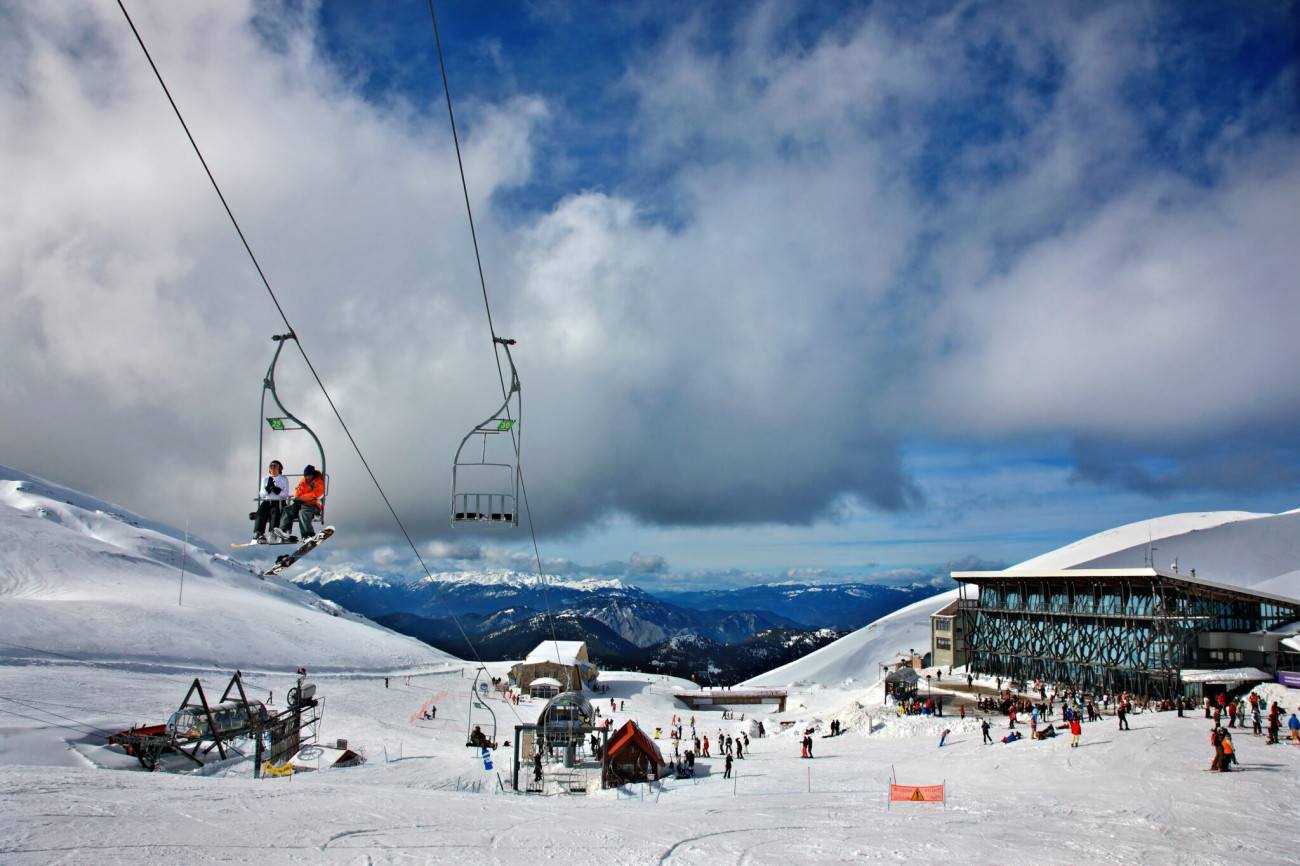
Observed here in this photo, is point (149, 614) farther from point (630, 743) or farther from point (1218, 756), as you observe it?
point (1218, 756)

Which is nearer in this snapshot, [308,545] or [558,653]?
[308,545]

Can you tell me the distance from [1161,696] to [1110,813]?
3826 centimetres

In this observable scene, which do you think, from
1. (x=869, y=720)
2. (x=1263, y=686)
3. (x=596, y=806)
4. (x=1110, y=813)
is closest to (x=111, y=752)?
(x=596, y=806)

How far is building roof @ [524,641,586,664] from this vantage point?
6203 centimetres

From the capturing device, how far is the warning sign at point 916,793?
61.8ft

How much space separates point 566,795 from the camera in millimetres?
23516

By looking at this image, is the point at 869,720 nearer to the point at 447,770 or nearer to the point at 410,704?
the point at 447,770

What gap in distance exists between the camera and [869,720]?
3781 centimetres

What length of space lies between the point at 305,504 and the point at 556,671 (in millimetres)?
51440

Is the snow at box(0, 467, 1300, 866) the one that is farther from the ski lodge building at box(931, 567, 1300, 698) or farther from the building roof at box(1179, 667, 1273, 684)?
the ski lodge building at box(931, 567, 1300, 698)

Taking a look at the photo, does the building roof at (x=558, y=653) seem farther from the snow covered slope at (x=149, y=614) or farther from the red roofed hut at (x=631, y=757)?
the red roofed hut at (x=631, y=757)

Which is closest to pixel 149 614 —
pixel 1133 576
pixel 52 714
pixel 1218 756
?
pixel 52 714

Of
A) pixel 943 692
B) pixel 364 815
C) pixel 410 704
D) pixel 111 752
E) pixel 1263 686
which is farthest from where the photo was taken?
pixel 943 692

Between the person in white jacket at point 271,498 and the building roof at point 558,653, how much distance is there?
51.2m
